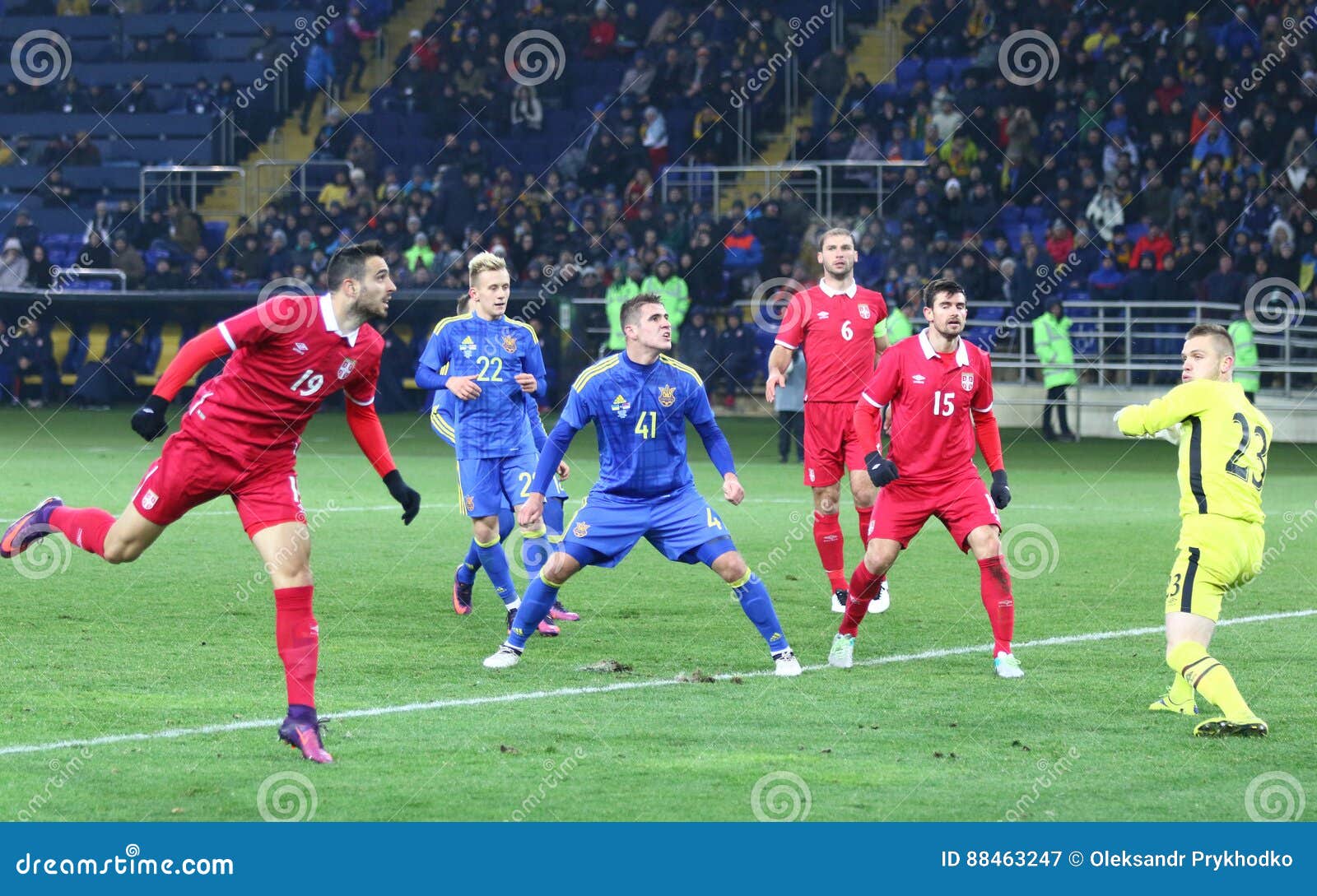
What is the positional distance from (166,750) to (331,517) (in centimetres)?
874

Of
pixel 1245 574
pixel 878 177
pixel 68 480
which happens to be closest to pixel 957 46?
pixel 878 177

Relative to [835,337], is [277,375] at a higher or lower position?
higher

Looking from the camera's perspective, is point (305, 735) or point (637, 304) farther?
point (637, 304)

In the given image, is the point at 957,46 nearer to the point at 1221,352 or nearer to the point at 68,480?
the point at 68,480

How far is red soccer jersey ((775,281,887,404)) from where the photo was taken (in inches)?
444
